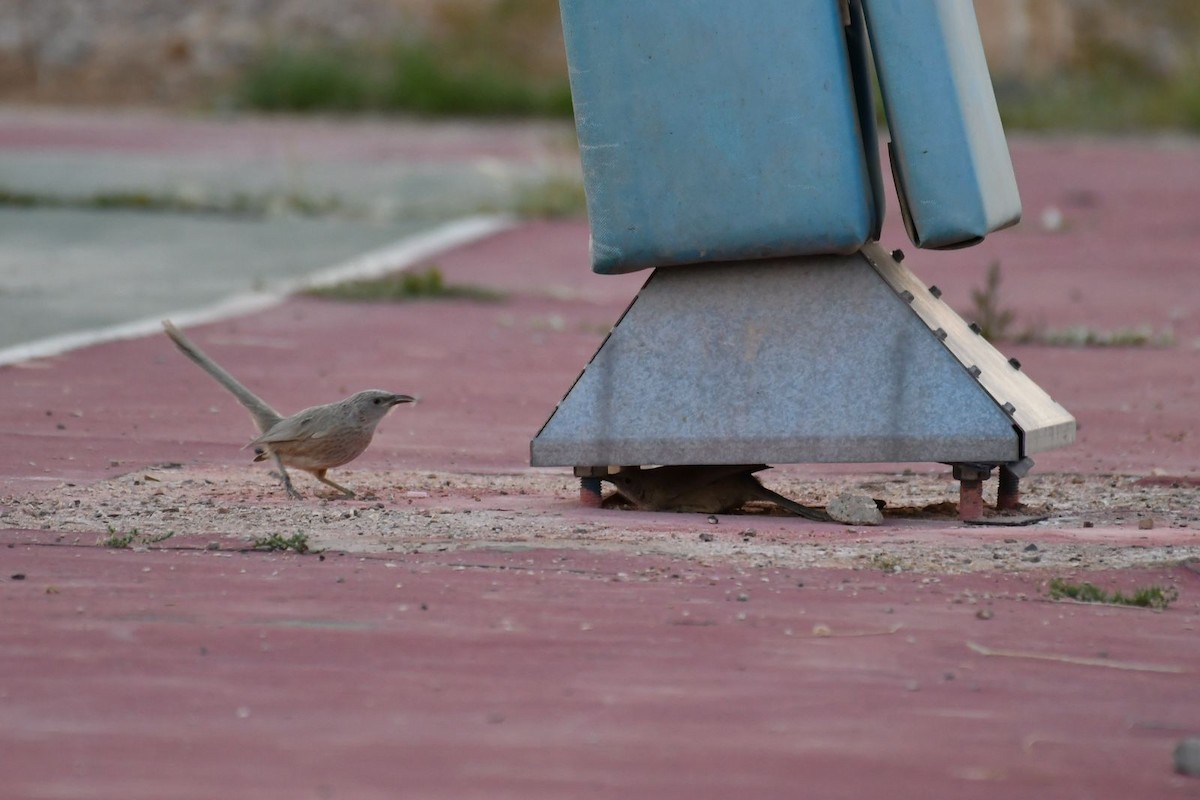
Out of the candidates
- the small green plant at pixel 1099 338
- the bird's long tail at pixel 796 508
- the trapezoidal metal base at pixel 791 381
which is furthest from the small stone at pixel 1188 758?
the small green plant at pixel 1099 338

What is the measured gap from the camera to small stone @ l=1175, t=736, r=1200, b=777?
396cm

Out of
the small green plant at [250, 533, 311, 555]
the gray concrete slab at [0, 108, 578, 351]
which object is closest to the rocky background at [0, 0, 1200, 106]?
the gray concrete slab at [0, 108, 578, 351]

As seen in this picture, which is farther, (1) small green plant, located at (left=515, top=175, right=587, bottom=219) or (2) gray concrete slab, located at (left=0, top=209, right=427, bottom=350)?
(1) small green plant, located at (left=515, top=175, right=587, bottom=219)

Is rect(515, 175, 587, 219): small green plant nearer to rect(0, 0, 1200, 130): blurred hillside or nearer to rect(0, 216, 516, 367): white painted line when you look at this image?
rect(0, 216, 516, 367): white painted line

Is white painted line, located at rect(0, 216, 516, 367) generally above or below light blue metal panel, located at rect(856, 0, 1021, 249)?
below

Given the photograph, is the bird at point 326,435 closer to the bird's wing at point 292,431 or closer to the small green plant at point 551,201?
the bird's wing at point 292,431

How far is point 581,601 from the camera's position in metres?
5.25

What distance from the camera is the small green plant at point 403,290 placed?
13.6 metres

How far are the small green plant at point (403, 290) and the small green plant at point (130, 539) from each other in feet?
24.8

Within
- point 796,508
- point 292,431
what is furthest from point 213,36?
point 796,508

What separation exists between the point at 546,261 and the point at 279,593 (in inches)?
458

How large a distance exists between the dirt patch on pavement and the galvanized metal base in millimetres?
250

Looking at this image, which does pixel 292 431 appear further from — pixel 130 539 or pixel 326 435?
pixel 130 539

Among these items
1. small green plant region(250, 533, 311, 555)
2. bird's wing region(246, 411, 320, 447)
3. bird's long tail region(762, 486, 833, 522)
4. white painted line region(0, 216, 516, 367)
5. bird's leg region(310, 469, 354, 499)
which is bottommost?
white painted line region(0, 216, 516, 367)
